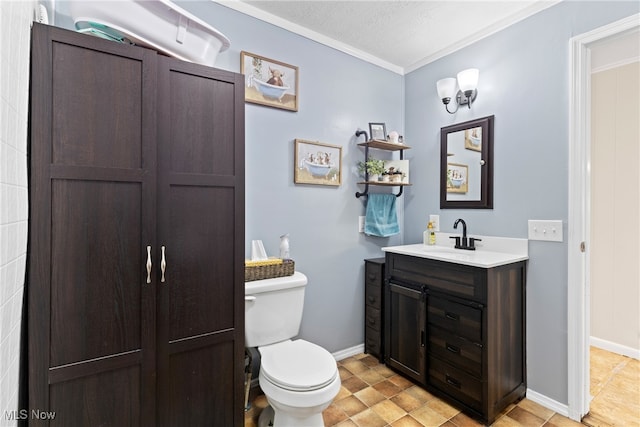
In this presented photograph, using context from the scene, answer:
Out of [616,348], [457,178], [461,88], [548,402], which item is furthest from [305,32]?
[616,348]

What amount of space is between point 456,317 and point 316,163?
135 centimetres

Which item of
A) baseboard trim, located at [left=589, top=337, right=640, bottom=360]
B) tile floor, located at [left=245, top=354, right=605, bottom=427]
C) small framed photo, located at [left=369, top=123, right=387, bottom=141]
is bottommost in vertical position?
tile floor, located at [left=245, top=354, right=605, bottom=427]

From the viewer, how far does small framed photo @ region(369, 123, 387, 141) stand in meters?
2.48

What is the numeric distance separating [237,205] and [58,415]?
976 millimetres

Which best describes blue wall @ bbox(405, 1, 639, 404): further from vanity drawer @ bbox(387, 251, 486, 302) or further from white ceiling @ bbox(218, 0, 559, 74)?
vanity drawer @ bbox(387, 251, 486, 302)

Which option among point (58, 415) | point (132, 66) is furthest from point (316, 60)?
point (58, 415)

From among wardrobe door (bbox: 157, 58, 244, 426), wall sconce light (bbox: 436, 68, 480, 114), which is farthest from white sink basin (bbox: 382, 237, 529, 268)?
wardrobe door (bbox: 157, 58, 244, 426)

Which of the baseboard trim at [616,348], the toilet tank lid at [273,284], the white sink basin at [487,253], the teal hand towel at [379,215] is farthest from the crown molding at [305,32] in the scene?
the baseboard trim at [616,348]

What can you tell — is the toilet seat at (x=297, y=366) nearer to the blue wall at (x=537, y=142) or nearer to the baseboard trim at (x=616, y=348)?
the blue wall at (x=537, y=142)

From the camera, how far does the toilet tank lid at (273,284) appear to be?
1.66 m

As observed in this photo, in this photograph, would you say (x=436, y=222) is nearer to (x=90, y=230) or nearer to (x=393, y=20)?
(x=393, y=20)

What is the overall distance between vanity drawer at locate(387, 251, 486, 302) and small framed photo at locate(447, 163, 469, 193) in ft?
2.32

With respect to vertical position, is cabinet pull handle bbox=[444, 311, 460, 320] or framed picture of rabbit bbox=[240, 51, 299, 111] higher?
framed picture of rabbit bbox=[240, 51, 299, 111]

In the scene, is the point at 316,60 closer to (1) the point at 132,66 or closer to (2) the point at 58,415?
(1) the point at 132,66
